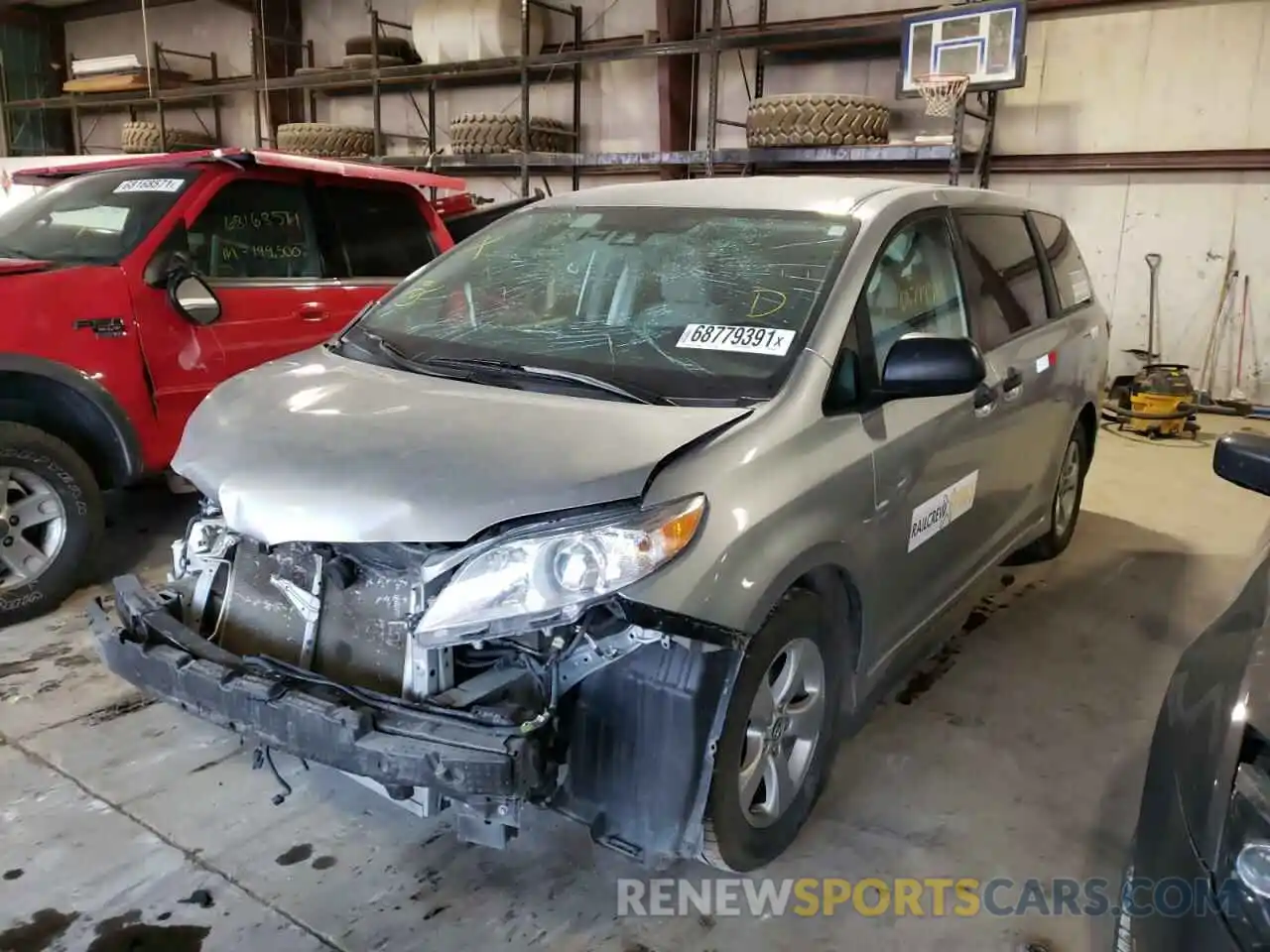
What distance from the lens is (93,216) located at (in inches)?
155

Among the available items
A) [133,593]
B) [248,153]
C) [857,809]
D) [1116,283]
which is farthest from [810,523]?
[1116,283]

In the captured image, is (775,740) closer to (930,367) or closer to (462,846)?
(462,846)

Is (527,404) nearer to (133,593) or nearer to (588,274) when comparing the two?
(588,274)

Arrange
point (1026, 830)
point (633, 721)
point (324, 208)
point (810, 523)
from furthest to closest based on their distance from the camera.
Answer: point (324, 208)
point (1026, 830)
point (810, 523)
point (633, 721)

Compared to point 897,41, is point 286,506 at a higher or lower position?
lower

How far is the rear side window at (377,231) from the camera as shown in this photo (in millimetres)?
4512

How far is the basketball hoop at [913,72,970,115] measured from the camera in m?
7.28

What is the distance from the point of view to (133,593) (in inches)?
87.0

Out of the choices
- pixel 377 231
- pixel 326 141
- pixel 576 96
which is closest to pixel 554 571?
pixel 377 231

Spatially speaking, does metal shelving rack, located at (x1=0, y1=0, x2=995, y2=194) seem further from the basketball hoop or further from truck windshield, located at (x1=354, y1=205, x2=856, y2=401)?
truck windshield, located at (x1=354, y1=205, x2=856, y2=401)

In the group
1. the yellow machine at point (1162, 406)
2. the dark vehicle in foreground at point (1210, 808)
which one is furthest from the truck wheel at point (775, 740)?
the yellow machine at point (1162, 406)

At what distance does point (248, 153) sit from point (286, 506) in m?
2.62

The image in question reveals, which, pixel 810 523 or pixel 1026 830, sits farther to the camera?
pixel 1026 830

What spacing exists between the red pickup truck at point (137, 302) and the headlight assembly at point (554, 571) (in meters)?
2.36
